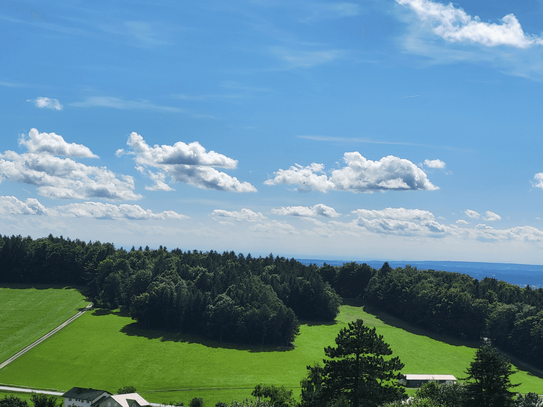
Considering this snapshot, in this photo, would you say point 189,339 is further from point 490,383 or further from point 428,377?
point 490,383

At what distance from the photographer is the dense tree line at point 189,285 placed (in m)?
117

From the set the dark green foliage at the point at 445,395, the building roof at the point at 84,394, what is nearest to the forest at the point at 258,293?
the building roof at the point at 84,394

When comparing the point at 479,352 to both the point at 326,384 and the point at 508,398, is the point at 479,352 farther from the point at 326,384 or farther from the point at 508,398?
the point at 326,384

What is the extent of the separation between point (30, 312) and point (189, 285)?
4653 cm

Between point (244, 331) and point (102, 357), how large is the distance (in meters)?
35.9

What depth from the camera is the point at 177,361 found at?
96500 mm

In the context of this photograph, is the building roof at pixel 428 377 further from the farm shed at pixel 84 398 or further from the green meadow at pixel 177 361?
the farm shed at pixel 84 398

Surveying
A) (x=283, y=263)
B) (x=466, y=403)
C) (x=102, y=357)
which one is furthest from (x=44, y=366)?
(x=283, y=263)

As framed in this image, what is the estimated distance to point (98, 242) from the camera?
643 ft

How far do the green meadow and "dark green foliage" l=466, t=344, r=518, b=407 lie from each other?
148ft

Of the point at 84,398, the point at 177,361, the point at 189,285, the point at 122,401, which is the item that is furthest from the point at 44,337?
the point at 122,401

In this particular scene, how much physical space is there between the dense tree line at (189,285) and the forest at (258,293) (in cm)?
33

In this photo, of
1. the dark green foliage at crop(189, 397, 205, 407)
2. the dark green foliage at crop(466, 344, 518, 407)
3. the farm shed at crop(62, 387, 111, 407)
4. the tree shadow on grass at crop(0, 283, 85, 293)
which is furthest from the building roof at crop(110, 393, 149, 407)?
the tree shadow on grass at crop(0, 283, 85, 293)

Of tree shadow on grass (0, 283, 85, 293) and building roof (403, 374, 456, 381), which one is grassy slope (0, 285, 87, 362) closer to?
tree shadow on grass (0, 283, 85, 293)
